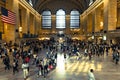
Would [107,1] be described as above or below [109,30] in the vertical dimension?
above

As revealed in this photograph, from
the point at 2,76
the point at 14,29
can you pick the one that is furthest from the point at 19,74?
the point at 14,29

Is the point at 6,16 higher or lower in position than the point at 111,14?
lower

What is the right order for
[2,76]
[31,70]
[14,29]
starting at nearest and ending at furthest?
[2,76], [31,70], [14,29]

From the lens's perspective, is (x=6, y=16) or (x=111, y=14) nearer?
(x=6, y=16)

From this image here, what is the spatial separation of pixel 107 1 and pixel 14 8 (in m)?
15.4

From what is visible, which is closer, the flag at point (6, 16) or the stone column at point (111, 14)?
the flag at point (6, 16)

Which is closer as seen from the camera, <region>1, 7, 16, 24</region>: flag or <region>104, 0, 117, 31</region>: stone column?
<region>1, 7, 16, 24</region>: flag

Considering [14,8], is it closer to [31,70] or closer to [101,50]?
[101,50]

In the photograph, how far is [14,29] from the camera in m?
40.7

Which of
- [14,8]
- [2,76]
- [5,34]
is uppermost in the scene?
[14,8]

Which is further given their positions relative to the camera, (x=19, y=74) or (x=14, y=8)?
(x=14, y=8)

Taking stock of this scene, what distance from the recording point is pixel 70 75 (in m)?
18.1

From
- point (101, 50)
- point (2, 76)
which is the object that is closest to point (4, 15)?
point (101, 50)

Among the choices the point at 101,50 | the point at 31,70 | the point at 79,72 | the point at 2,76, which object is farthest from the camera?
the point at 101,50
